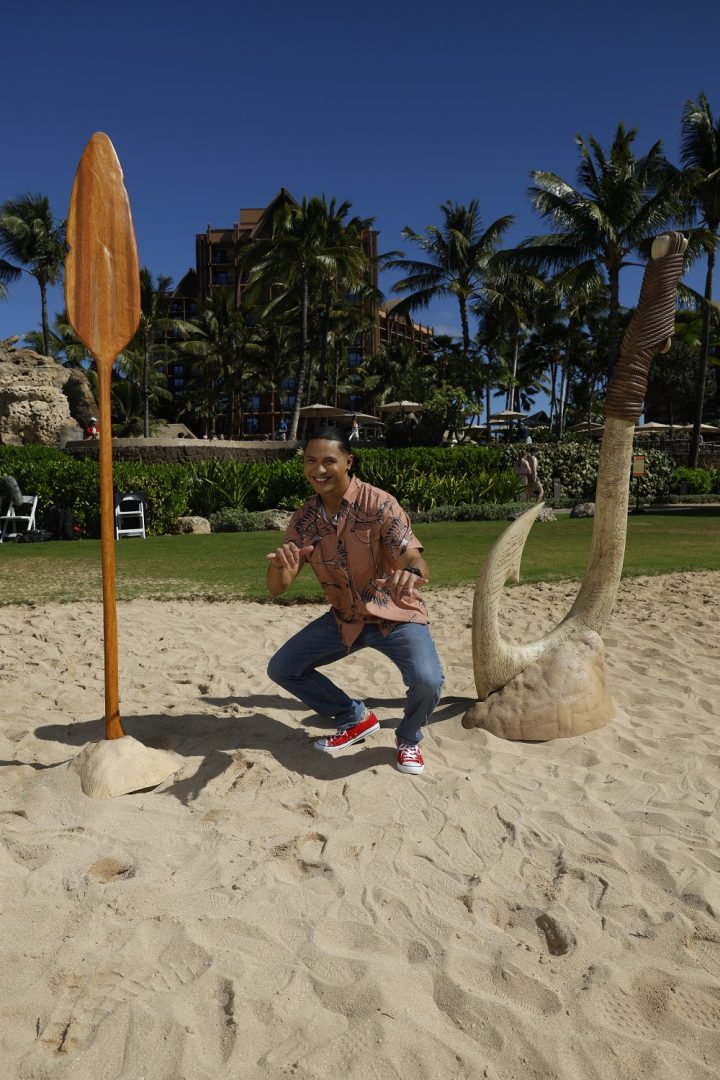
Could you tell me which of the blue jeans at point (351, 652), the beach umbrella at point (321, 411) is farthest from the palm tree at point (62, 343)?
the blue jeans at point (351, 652)

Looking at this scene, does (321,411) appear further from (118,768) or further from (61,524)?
(118,768)

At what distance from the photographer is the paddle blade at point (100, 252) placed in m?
3.05

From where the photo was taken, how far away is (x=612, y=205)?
80.2 ft

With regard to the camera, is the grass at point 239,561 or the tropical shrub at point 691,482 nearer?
the grass at point 239,561

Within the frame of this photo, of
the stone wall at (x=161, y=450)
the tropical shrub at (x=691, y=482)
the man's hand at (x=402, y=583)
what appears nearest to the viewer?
the man's hand at (x=402, y=583)

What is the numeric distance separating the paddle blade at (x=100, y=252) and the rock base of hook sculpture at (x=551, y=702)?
2.51 metres

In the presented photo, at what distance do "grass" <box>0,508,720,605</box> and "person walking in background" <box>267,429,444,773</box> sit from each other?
4293 mm

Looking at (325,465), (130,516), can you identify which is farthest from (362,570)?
(130,516)

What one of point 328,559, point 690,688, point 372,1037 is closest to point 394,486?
point 690,688

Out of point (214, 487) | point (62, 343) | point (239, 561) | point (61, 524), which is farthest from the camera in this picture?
point (62, 343)

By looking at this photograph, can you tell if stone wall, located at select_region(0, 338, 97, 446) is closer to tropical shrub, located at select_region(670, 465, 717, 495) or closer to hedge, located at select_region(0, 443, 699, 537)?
hedge, located at select_region(0, 443, 699, 537)

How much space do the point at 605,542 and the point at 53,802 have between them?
116 inches

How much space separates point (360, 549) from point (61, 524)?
11703 mm

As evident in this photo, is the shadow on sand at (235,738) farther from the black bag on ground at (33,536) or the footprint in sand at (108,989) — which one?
the black bag on ground at (33,536)
